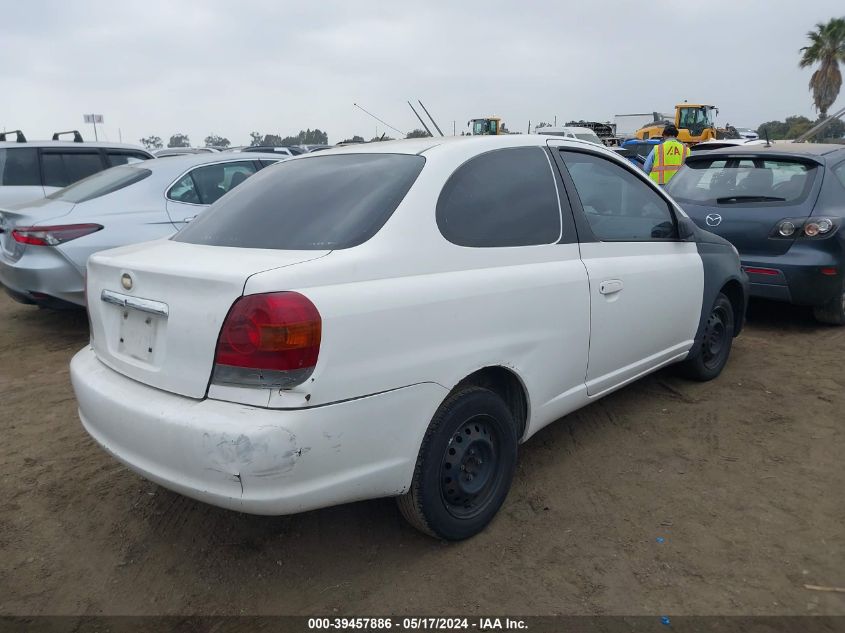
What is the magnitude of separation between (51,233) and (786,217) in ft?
19.8

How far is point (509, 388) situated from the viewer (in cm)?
297

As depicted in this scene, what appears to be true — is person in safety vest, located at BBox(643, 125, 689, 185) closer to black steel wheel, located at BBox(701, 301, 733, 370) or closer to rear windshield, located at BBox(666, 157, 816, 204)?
rear windshield, located at BBox(666, 157, 816, 204)

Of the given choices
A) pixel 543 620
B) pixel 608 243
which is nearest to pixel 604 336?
pixel 608 243

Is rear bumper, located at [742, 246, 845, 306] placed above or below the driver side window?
below

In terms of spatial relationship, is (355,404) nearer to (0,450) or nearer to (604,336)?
(604,336)

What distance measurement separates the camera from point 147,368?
2.42m

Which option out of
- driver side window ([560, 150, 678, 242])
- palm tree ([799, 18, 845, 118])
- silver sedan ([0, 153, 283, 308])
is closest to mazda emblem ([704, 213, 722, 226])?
driver side window ([560, 150, 678, 242])

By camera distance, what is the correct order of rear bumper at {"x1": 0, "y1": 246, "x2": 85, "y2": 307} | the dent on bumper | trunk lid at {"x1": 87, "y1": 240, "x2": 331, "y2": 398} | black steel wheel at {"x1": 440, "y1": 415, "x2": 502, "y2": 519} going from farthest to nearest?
1. rear bumper at {"x1": 0, "y1": 246, "x2": 85, "y2": 307}
2. black steel wheel at {"x1": 440, "y1": 415, "x2": 502, "y2": 519}
3. trunk lid at {"x1": 87, "y1": 240, "x2": 331, "y2": 398}
4. the dent on bumper

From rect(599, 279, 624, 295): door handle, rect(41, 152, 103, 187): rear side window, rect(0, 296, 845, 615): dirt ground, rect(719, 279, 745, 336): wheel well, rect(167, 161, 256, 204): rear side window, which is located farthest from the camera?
rect(41, 152, 103, 187): rear side window

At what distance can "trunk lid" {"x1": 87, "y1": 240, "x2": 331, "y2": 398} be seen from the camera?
7.30ft

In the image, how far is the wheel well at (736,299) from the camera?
457cm

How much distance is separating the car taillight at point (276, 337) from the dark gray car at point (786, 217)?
15.4ft

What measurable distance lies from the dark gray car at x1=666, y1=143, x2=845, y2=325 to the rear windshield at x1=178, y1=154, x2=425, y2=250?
4.01 meters

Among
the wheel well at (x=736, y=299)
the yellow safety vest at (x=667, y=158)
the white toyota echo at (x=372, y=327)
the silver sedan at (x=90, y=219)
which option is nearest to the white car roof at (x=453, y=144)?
the white toyota echo at (x=372, y=327)
